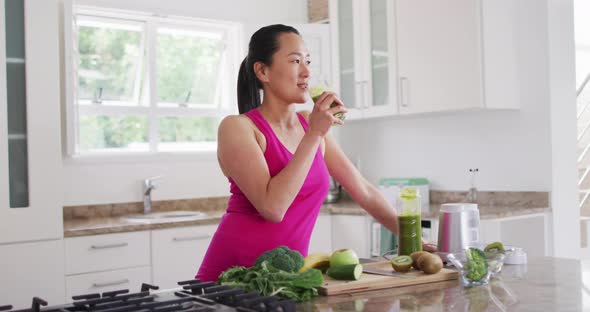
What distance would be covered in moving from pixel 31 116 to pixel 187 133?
141cm

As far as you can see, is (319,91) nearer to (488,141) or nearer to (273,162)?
(273,162)

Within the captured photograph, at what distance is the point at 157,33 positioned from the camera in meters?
4.65

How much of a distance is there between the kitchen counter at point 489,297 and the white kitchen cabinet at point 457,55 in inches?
84.3

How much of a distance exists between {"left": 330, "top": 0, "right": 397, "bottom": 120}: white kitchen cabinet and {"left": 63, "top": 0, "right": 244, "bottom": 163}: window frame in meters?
0.70

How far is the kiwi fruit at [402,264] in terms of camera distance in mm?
1811

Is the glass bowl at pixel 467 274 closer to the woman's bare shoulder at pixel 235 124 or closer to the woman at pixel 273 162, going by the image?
the woman at pixel 273 162

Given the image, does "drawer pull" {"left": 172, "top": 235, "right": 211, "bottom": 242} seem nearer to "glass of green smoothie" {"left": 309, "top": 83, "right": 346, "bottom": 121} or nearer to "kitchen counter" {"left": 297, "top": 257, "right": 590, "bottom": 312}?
"glass of green smoothie" {"left": 309, "top": 83, "right": 346, "bottom": 121}

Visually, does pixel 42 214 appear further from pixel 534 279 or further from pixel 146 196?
pixel 534 279

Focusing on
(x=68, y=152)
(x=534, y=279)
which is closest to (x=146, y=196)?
(x=68, y=152)

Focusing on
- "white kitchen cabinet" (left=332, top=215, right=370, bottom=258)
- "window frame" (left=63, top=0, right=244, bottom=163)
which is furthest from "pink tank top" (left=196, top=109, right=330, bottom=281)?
"window frame" (left=63, top=0, right=244, bottom=163)

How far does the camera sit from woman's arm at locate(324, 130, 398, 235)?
2.29 metres

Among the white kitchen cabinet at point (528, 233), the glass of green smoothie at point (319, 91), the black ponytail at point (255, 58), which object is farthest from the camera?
the white kitchen cabinet at point (528, 233)

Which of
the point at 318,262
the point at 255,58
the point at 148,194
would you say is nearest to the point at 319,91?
the point at 255,58

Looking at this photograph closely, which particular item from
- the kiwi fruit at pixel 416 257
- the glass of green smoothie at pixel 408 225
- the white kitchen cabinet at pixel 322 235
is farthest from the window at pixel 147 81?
the kiwi fruit at pixel 416 257
